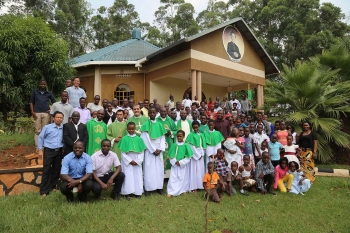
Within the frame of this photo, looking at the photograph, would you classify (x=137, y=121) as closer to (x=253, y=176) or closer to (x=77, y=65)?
(x=253, y=176)

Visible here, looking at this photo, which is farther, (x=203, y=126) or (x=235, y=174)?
(x=203, y=126)

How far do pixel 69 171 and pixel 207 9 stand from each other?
34.7m

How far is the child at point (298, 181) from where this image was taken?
637 cm

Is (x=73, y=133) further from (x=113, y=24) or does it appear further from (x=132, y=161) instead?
(x=113, y=24)

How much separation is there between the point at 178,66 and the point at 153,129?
6821mm

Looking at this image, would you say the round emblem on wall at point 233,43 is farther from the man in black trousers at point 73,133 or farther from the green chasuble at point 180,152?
the man in black trousers at point 73,133

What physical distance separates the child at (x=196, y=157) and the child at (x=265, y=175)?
126 centimetres

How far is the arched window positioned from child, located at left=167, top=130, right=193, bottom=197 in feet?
26.9

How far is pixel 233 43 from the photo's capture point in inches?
567

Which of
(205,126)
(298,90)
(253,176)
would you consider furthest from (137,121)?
(298,90)

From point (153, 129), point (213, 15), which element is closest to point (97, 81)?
point (153, 129)

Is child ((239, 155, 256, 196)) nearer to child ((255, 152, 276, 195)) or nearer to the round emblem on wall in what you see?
child ((255, 152, 276, 195))

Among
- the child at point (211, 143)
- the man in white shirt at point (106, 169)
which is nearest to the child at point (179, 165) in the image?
the child at point (211, 143)

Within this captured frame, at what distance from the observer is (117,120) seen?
6.50m
